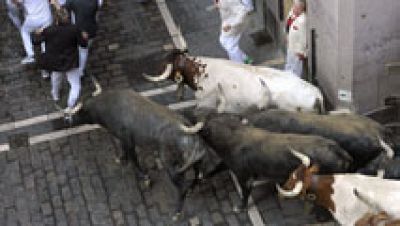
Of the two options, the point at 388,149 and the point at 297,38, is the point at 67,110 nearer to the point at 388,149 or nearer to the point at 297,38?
the point at 297,38

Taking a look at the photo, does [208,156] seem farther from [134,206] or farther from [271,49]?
[271,49]

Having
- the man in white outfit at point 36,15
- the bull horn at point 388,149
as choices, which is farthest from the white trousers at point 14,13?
the bull horn at point 388,149

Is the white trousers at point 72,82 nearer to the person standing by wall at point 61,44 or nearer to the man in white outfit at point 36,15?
the person standing by wall at point 61,44

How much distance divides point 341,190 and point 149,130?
290cm

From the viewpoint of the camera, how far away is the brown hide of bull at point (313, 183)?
9.41 meters

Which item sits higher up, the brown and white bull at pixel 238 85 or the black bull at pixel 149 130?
the brown and white bull at pixel 238 85

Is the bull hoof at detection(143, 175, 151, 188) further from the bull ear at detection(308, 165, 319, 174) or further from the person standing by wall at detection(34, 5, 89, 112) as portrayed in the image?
the bull ear at detection(308, 165, 319, 174)

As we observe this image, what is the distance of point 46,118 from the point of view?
43.1 feet

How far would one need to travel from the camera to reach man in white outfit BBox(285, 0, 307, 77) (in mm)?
12047

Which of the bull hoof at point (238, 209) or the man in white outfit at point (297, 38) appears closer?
the bull hoof at point (238, 209)

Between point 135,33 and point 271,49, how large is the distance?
8.84ft

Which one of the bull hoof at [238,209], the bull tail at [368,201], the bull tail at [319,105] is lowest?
the bull hoof at [238,209]

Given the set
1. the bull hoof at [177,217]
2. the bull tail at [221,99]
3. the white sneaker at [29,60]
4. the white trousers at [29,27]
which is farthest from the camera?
the white sneaker at [29,60]

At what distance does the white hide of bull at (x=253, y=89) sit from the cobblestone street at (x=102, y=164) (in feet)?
3.73
